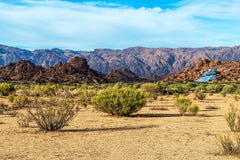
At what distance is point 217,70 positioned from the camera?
4530 inches

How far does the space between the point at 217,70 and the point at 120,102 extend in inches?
4263

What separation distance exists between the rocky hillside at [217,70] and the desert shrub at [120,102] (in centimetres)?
8908

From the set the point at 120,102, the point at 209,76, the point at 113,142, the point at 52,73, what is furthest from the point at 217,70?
the point at 113,142

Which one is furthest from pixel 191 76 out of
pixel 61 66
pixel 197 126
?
pixel 197 126

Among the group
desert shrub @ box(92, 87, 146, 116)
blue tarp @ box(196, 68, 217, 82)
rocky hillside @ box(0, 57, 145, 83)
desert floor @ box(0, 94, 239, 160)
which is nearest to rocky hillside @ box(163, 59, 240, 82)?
blue tarp @ box(196, 68, 217, 82)

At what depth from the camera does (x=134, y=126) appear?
12.8 metres

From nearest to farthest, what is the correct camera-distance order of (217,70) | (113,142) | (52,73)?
(113,142), (52,73), (217,70)

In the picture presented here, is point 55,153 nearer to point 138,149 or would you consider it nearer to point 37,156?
point 37,156

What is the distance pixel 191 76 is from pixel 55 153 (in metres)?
122

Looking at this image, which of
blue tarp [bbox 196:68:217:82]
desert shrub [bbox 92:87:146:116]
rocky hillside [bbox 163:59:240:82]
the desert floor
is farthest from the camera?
rocky hillside [bbox 163:59:240:82]

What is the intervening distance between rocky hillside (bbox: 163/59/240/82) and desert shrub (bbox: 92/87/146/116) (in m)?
89.1

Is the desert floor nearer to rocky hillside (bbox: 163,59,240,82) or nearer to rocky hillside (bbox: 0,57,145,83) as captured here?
rocky hillside (bbox: 0,57,145,83)

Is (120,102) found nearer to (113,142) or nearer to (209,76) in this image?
(113,142)

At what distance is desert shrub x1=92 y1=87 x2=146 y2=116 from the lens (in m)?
16.2
